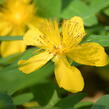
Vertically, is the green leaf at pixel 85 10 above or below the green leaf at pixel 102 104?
above

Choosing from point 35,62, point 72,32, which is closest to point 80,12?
point 72,32

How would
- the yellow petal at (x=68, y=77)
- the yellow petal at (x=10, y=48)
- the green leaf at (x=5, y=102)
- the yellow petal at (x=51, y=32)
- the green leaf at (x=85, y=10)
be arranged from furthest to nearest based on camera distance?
the yellow petal at (x=10, y=48)
the green leaf at (x=85, y=10)
the yellow petal at (x=51, y=32)
the yellow petal at (x=68, y=77)
the green leaf at (x=5, y=102)

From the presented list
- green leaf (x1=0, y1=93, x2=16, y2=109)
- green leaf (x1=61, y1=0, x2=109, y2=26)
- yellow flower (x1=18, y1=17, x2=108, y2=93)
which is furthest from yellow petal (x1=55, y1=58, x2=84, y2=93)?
green leaf (x1=61, y1=0, x2=109, y2=26)

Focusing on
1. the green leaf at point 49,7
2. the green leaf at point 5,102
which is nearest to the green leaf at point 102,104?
the green leaf at point 5,102

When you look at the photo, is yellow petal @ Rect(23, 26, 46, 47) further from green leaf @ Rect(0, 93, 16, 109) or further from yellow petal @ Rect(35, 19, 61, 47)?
green leaf @ Rect(0, 93, 16, 109)

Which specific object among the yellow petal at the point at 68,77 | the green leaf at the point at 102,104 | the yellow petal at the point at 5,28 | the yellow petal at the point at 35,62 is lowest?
the green leaf at the point at 102,104

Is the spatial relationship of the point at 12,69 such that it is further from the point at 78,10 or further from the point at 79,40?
the point at 78,10

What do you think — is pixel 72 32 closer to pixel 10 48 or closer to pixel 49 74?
pixel 49 74

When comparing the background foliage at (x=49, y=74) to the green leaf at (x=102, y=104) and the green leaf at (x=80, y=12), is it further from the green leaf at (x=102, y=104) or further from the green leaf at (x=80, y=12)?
the green leaf at (x=102, y=104)
